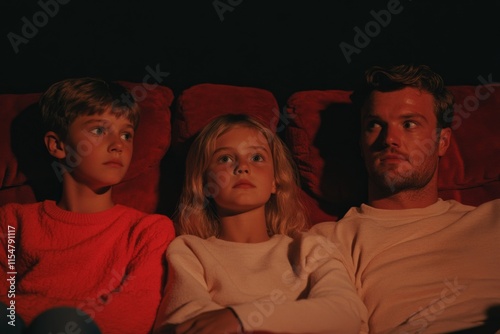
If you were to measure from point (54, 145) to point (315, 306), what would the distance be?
1033mm

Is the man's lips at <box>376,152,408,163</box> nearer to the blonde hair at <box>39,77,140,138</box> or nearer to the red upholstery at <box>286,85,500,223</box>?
the red upholstery at <box>286,85,500,223</box>

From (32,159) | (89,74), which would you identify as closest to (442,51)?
(89,74)

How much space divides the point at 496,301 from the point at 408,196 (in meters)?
0.47

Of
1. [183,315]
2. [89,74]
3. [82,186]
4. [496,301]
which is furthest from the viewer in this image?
[89,74]

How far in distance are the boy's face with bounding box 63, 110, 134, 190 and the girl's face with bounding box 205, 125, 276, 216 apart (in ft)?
1.03

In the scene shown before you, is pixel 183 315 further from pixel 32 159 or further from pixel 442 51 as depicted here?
pixel 442 51

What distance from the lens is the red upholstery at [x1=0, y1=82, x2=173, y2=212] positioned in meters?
1.75

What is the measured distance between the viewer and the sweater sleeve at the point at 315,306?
1.21m

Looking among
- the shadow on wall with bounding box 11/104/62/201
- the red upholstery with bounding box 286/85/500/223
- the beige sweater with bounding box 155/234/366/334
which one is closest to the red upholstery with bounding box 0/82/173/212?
the shadow on wall with bounding box 11/104/62/201

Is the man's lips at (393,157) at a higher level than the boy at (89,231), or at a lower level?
higher

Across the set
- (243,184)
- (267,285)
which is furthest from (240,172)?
(267,285)

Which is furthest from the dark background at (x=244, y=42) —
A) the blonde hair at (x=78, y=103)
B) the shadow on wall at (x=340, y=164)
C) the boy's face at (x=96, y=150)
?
the boy's face at (x=96, y=150)

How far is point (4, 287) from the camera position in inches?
57.5

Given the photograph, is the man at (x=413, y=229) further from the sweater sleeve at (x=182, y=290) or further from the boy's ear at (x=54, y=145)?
the boy's ear at (x=54, y=145)
